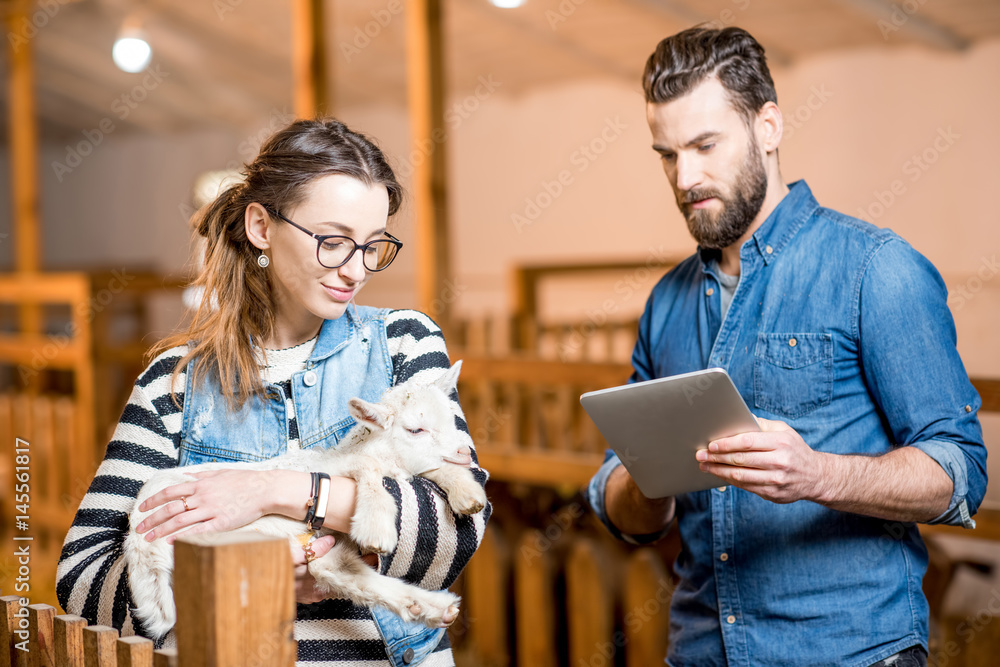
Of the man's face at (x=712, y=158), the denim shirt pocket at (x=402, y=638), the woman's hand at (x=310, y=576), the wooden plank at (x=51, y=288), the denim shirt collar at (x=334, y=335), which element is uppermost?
the wooden plank at (x=51, y=288)

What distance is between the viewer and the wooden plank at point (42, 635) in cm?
133

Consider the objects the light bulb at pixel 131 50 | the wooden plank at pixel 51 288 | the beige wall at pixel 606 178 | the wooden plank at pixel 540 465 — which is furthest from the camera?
the beige wall at pixel 606 178

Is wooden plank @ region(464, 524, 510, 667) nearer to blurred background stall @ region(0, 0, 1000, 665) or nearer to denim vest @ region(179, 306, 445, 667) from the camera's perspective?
blurred background stall @ region(0, 0, 1000, 665)

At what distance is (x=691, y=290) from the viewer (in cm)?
193

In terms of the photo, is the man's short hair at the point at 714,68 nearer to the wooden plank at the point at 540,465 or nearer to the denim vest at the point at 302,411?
the denim vest at the point at 302,411

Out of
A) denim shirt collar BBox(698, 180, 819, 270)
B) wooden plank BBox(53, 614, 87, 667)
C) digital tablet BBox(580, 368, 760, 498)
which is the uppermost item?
denim shirt collar BBox(698, 180, 819, 270)

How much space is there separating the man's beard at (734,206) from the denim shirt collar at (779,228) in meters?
0.03

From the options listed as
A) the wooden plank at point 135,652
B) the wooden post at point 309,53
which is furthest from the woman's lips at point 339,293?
the wooden post at point 309,53

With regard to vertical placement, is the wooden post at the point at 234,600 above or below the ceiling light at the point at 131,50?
below

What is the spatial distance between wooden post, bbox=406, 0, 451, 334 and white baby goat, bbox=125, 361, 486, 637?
3.21 m

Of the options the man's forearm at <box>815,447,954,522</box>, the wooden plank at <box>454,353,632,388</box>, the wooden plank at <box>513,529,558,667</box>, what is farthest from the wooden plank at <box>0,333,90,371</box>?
the man's forearm at <box>815,447,954,522</box>

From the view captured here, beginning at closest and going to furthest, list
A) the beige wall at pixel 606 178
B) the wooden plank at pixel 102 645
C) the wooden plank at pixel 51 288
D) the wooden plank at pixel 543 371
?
the wooden plank at pixel 102 645, the wooden plank at pixel 543 371, the wooden plank at pixel 51 288, the beige wall at pixel 606 178

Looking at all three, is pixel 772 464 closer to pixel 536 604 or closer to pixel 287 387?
pixel 287 387

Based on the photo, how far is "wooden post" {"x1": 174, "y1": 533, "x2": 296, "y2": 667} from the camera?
3.33ft
